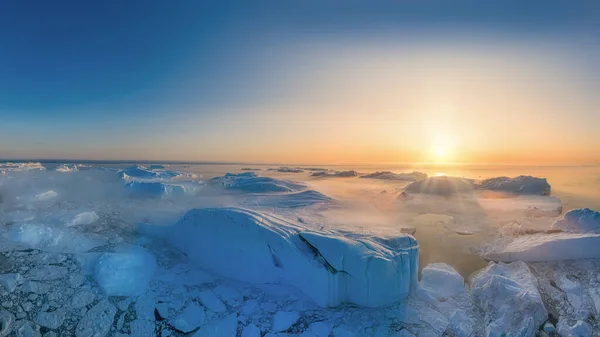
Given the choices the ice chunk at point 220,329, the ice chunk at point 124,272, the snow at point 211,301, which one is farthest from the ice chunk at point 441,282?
the ice chunk at point 124,272

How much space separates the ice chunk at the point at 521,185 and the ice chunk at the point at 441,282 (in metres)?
14.6

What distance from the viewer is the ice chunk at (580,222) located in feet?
23.6

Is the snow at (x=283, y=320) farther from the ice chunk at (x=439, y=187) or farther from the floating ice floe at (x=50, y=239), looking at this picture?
the ice chunk at (x=439, y=187)

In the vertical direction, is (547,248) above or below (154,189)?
below

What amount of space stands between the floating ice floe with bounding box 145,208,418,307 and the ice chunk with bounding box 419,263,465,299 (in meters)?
0.30

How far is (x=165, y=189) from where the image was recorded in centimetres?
1321

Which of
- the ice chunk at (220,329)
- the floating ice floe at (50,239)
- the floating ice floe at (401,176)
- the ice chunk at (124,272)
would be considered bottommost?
the ice chunk at (220,329)

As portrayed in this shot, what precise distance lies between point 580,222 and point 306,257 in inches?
294

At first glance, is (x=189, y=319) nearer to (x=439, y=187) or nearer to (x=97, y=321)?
(x=97, y=321)

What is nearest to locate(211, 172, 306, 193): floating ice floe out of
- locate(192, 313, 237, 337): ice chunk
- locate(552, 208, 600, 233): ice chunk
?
locate(552, 208, 600, 233): ice chunk

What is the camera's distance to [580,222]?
7422mm

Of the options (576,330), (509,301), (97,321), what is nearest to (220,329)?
(97,321)

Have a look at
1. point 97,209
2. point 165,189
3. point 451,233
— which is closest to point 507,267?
point 451,233

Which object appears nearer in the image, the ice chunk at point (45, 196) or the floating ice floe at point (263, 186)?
the ice chunk at point (45, 196)
